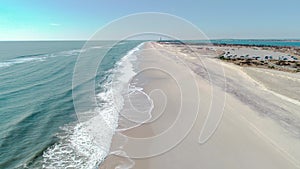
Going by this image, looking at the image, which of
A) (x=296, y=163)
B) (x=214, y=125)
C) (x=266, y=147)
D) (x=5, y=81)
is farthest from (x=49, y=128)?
(x=5, y=81)

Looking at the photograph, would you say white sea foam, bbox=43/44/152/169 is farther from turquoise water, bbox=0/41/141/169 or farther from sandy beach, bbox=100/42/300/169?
sandy beach, bbox=100/42/300/169

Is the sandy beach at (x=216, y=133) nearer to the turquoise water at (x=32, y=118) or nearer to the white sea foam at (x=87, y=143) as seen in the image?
the white sea foam at (x=87, y=143)

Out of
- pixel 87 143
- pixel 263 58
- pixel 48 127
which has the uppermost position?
pixel 263 58

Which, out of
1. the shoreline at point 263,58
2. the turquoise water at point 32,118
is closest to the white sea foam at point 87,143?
the turquoise water at point 32,118

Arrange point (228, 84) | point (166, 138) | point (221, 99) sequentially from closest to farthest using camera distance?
point (166, 138) < point (221, 99) < point (228, 84)

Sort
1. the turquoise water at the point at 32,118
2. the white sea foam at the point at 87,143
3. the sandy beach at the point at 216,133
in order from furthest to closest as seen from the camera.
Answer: the turquoise water at the point at 32,118, the white sea foam at the point at 87,143, the sandy beach at the point at 216,133

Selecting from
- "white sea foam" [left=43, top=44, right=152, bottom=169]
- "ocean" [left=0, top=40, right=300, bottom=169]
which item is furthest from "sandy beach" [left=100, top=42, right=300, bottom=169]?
"ocean" [left=0, top=40, right=300, bottom=169]

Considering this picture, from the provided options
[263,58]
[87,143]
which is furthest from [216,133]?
[263,58]

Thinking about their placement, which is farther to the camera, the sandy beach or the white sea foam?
the white sea foam

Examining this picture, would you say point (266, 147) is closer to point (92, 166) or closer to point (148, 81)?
point (92, 166)

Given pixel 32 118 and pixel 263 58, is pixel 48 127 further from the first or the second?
pixel 263 58

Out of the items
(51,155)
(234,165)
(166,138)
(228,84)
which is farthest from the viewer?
(228,84)
